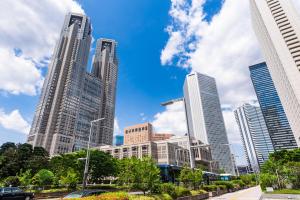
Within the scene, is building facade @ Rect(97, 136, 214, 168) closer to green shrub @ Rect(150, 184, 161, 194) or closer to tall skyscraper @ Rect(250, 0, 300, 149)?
tall skyscraper @ Rect(250, 0, 300, 149)

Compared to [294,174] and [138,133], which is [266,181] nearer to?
[294,174]

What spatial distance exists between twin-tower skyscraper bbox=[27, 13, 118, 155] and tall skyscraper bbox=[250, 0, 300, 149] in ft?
429

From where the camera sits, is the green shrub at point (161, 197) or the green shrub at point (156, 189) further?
the green shrub at point (156, 189)

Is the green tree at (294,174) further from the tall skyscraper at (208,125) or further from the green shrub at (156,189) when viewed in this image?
the tall skyscraper at (208,125)

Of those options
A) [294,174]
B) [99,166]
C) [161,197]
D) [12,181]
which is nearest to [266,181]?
[294,174]

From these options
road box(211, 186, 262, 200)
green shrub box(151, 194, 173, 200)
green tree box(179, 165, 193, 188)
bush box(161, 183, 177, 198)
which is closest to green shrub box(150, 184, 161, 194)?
bush box(161, 183, 177, 198)

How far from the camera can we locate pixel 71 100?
5723 inches

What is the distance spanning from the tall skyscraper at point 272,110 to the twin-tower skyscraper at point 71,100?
144434 millimetres

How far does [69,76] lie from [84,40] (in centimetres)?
3994

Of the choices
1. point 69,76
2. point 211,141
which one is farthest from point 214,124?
point 69,76

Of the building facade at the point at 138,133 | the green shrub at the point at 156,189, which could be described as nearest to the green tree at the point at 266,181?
the green shrub at the point at 156,189

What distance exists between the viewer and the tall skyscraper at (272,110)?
15812 cm

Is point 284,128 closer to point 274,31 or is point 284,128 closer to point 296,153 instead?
point 274,31

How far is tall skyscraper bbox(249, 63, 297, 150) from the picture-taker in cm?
15812
